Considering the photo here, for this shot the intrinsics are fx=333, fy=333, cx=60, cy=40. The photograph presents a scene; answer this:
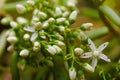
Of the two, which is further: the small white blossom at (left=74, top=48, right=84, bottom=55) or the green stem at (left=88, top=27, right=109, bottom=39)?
the green stem at (left=88, top=27, right=109, bottom=39)

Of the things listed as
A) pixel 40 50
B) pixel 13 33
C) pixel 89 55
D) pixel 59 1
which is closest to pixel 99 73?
pixel 89 55

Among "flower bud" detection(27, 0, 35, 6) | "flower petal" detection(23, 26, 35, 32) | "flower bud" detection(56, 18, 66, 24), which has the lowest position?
"flower petal" detection(23, 26, 35, 32)

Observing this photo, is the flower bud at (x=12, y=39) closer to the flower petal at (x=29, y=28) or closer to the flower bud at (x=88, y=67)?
the flower petal at (x=29, y=28)

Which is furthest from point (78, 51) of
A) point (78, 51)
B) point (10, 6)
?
point (10, 6)

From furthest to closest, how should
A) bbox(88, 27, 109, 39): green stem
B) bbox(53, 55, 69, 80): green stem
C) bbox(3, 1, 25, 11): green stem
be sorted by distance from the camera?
bbox(3, 1, 25, 11): green stem < bbox(88, 27, 109, 39): green stem < bbox(53, 55, 69, 80): green stem

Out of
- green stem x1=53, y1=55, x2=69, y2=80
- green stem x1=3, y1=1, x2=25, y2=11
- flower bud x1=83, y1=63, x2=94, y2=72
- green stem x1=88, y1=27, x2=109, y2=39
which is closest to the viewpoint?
flower bud x1=83, y1=63, x2=94, y2=72

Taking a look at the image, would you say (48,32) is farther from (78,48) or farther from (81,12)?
(81,12)


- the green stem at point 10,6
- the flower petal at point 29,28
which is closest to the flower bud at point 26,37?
the flower petal at point 29,28

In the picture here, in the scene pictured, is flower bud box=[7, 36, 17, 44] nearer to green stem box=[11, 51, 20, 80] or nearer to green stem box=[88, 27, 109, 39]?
green stem box=[11, 51, 20, 80]

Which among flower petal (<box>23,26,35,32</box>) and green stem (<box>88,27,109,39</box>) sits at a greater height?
flower petal (<box>23,26,35,32</box>)

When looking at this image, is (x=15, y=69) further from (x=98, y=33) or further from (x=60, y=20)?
(x=98, y=33)

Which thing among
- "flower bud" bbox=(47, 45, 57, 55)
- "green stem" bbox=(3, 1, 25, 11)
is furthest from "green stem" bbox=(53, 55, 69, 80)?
"green stem" bbox=(3, 1, 25, 11)
